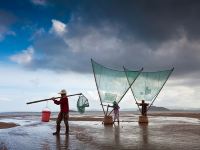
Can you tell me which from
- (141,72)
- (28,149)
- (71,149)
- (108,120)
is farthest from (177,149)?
(141,72)

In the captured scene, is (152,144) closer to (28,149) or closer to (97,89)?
(28,149)

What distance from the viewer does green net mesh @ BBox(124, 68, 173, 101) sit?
25906mm

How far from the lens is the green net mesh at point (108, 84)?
23.4 metres

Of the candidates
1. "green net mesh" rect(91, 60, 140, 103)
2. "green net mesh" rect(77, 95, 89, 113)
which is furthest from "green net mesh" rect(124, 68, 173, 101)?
"green net mesh" rect(77, 95, 89, 113)

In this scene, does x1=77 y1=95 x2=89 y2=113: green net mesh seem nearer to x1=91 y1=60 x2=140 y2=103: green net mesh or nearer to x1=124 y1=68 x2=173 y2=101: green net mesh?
x1=91 y1=60 x2=140 y2=103: green net mesh

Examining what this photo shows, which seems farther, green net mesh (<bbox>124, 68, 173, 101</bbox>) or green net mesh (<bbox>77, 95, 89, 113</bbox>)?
green net mesh (<bbox>124, 68, 173, 101</bbox>)

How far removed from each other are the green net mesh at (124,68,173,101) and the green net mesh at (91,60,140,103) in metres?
2.05

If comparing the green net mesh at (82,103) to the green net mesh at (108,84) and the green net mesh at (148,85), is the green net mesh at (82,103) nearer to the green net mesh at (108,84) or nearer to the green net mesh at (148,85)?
Answer: the green net mesh at (108,84)

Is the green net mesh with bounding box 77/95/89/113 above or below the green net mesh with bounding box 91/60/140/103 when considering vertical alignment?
below

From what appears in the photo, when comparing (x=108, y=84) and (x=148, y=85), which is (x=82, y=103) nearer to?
(x=108, y=84)

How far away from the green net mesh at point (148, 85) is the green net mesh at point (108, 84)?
205 centimetres

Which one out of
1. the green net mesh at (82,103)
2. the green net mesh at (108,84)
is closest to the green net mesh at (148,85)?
the green net mesh at (108,84)

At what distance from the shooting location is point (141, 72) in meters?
26.1

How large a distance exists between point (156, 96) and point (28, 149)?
690 inches
